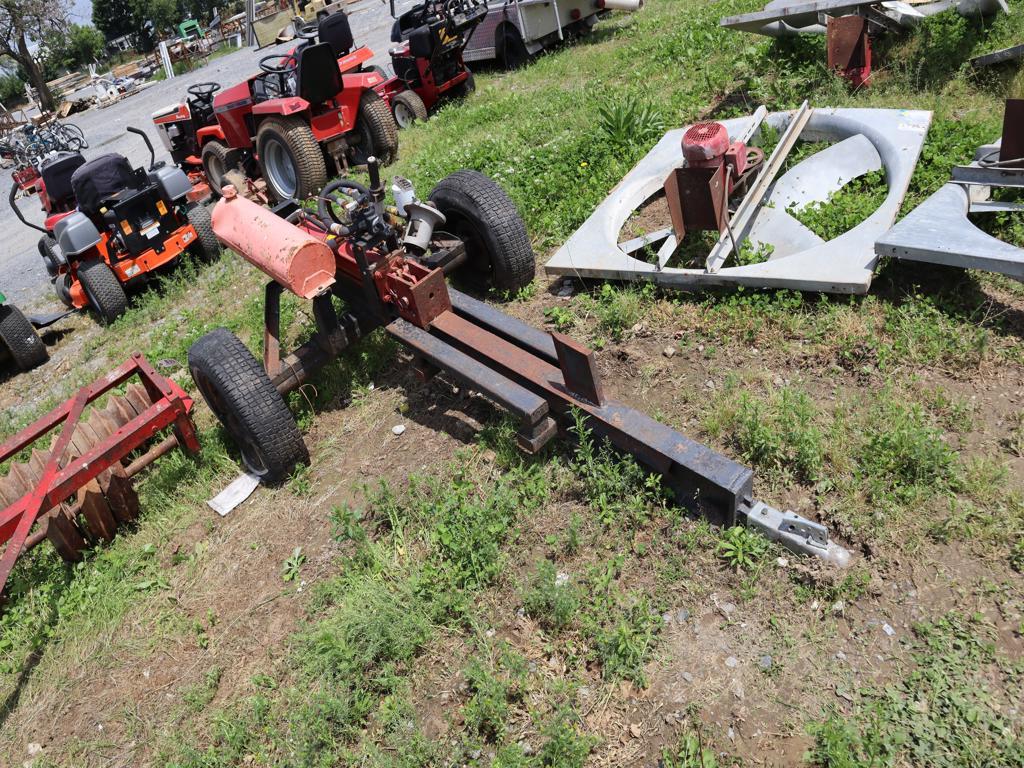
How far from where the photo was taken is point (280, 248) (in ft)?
12.3

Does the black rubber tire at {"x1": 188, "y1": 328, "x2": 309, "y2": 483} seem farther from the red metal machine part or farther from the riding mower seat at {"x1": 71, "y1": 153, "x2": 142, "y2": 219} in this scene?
the riding mower seat at {"x1": 71, "y1": 153, "x2": 142, "y2": 219}

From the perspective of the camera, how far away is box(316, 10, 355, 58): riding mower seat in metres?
8.43

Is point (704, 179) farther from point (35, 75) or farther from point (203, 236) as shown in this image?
point (35, 75)

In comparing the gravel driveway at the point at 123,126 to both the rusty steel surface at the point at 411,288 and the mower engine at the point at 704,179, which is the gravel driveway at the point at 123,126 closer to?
the rusty steel surface at the point at 411,288

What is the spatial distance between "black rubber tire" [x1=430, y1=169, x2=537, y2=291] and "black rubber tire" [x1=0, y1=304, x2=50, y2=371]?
14.8 feet

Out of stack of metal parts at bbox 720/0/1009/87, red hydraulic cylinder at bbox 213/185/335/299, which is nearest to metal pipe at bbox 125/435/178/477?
red hydraulic cylinder at bbox 213/185/335/299

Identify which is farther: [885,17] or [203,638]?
[885,17]

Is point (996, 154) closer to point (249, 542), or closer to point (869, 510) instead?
point (869, 510)

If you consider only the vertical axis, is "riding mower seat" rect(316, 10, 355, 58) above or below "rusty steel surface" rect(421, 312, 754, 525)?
above

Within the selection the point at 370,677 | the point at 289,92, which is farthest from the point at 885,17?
the point at 370,677

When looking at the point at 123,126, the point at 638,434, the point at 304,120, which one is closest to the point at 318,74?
the point at 304,120

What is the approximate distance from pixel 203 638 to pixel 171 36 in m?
39.2

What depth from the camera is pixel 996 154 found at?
4.17 meters

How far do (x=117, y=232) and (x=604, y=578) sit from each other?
6.41 metres
